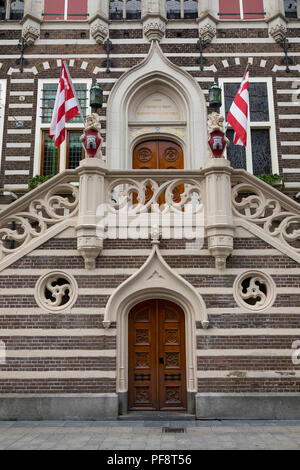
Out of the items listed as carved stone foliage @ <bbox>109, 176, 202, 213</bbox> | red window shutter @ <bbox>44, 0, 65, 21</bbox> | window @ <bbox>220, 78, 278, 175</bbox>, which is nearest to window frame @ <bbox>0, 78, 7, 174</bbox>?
red window shutter @ <bbox>44, 0, 65, 21</bbox>

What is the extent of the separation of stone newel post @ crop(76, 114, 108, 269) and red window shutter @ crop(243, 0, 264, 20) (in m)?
10.1

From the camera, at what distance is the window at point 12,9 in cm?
1628

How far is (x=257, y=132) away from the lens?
15.1 meters

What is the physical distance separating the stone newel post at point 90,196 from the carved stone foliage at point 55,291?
622 mm

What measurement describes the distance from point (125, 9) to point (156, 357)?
1388cm

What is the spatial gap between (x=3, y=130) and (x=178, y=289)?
9.61 meters

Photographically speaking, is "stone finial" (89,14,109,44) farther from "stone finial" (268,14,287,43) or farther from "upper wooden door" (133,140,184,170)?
"stone finial" (268,14,287,43)

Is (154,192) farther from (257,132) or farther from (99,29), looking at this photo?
(99,29)

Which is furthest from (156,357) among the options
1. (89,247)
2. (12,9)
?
(12,9)

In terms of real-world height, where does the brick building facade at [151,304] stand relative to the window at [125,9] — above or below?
below

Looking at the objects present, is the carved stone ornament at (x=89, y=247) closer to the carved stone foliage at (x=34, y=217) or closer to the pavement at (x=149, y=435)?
the carved stone foliage at (x=34, y=217)

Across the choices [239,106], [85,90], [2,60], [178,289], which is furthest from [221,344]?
[2,60]

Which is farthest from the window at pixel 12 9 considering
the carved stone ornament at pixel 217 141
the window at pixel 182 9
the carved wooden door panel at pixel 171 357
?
the carved wooden door panel at pixel 171 357

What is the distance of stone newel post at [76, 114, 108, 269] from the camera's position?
31.2 ft
